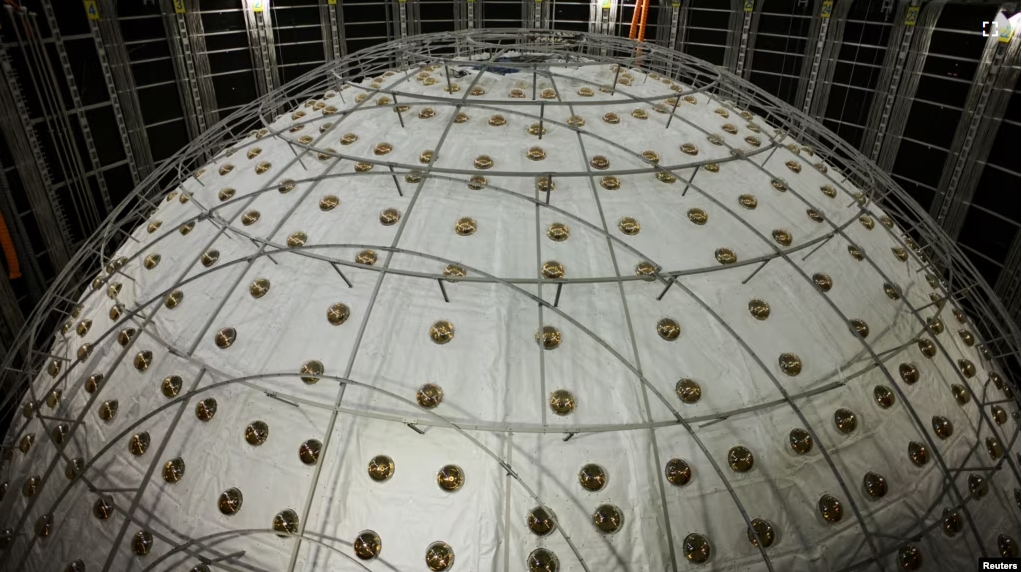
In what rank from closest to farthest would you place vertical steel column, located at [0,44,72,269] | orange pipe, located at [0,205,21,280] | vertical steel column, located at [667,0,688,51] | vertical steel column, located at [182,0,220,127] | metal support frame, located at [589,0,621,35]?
vertical steel column, located at [0,44,72,269]
orange pipe, located at [0,205,21,280]
vertical steel column, located at [182,0,220,127]
vertical steel column, located at [667,0,688,51]
metal support frame, located at [589,0,621,35]

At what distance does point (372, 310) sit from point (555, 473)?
9.33 feet

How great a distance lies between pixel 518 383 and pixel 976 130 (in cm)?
2120

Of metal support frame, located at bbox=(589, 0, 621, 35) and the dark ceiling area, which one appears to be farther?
metal support frame, located at bbox=(589, 0, 621, 35)

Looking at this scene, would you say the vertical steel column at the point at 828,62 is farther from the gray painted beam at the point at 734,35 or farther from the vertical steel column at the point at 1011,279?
the vertical steel column at the point at 1011,279

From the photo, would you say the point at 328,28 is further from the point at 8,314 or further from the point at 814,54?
the point at 814,54

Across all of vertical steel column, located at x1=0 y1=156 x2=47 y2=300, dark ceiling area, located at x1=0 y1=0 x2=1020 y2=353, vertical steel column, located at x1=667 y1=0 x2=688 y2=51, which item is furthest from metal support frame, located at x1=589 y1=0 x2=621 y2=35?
vertical steel column, located at x1=0 y1=156 x2=47 y2=300

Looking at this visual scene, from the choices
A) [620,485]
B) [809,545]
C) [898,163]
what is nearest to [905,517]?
[809,545]

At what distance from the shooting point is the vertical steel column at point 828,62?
23.1 metres

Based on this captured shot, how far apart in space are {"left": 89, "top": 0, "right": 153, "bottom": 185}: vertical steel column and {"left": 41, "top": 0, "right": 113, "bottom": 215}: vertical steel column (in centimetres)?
105

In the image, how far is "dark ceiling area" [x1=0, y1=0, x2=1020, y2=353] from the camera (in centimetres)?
1880

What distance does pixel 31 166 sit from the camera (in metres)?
18.3

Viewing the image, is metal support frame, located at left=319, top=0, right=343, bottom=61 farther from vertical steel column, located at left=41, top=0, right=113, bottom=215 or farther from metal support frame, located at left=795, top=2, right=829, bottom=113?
metal support frame, located at left=795, top=2, right=829, bottom=113

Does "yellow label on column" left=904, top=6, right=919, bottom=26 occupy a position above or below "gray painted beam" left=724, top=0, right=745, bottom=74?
above

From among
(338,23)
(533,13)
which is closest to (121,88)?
(338,23)
